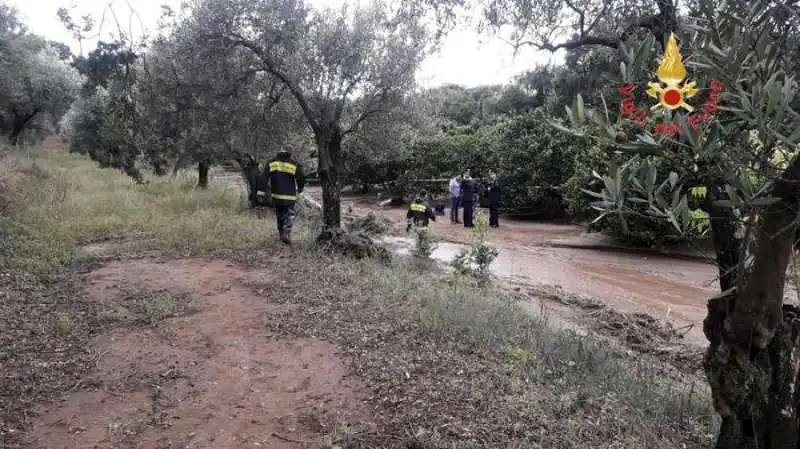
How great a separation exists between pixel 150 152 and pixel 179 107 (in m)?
2.94

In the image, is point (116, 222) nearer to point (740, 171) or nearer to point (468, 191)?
point (468, 191)

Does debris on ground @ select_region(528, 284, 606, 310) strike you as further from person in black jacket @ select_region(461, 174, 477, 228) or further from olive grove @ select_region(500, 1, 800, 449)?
person in black jacket @ select_region(461, 174, 477, 228)

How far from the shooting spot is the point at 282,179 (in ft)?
33.1

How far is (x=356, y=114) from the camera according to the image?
1274 cm

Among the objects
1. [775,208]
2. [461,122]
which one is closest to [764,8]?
[775,208]

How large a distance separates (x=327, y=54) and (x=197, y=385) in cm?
782

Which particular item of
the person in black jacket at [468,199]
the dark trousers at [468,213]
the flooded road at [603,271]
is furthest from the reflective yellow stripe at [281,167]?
the dark trousers at [468,213]

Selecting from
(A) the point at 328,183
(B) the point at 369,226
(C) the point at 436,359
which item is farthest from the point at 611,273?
(C) the point at 436,359

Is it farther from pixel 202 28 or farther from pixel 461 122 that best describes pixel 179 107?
pixel 461 122

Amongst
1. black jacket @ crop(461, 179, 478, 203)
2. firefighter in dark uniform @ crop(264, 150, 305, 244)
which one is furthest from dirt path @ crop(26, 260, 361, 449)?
black jacket @ crop(461, 179, 478, 203)

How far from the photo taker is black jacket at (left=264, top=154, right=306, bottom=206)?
10070 millimetres

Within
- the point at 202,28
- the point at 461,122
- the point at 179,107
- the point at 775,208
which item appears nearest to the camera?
the point at 775,208

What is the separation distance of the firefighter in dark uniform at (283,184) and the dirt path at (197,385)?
377 cm

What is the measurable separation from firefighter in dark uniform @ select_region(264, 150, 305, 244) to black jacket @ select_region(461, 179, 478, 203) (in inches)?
338
